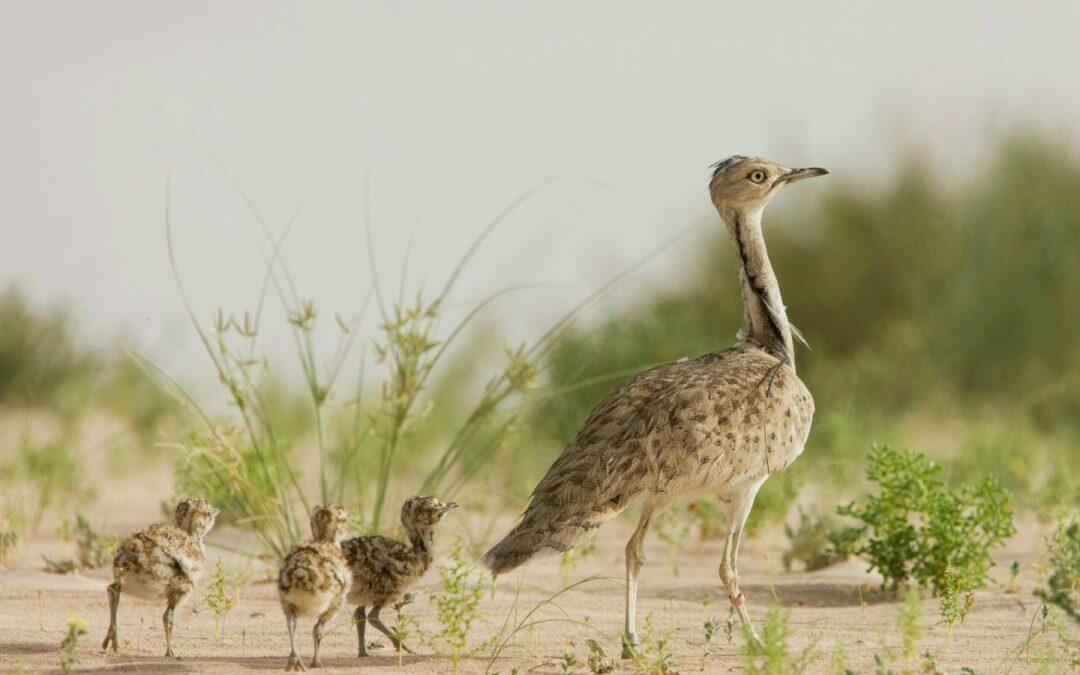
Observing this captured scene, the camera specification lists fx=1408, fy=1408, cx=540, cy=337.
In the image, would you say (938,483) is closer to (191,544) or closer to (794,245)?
(191,544)

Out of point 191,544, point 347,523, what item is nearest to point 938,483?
point 347,523

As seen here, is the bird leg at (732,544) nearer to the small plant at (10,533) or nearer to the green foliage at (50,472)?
the small plant at (10,533)

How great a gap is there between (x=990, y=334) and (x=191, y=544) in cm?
1158

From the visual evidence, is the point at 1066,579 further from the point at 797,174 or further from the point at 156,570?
the point at 156,570

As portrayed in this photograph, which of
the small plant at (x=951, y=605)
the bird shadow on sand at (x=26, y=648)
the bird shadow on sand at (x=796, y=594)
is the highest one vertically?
the bird shadow on sand at (x=796, y=594)

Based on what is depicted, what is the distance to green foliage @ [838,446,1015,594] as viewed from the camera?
6523mm

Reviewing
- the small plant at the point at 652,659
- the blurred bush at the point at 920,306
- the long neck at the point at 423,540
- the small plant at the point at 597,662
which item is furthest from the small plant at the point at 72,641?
the blurred bush at the point at 920,306

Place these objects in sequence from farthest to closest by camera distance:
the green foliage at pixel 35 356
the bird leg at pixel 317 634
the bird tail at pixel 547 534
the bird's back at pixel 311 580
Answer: the green foliage at pixel 35 356, the bird tail at pixel 547 534, the bird leg at pixel 317 634, the bird's back at pixel 311 580

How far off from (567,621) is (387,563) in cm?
108

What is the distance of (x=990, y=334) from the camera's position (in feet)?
49.8

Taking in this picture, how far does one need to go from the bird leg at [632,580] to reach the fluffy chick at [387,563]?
761 millimetres

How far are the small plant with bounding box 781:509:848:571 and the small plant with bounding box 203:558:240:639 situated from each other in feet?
9.83

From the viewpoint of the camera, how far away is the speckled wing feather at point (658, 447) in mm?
5211

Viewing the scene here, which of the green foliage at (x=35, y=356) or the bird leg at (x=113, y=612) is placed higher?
the green foliage at (x=35, y=356)
